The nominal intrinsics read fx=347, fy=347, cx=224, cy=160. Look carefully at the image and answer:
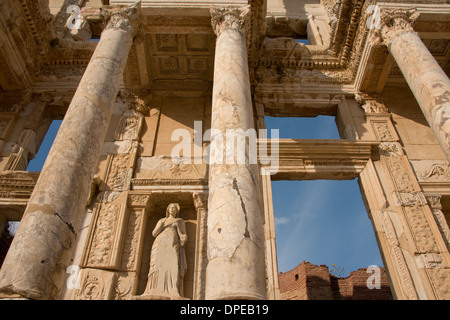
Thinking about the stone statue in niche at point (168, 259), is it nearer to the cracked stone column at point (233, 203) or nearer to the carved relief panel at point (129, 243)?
the carved relief panel at point (129, 243)

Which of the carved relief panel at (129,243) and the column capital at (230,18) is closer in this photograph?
the carved relief panel at (129,243)

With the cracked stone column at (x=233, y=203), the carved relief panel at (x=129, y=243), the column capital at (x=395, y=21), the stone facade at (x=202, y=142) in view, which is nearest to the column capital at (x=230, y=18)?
the stone facade at (x=202, y=142)

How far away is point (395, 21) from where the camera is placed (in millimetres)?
8141

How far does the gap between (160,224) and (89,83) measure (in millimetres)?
3161

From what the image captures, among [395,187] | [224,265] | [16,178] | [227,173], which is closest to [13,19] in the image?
[16,178]

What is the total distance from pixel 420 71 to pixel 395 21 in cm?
197

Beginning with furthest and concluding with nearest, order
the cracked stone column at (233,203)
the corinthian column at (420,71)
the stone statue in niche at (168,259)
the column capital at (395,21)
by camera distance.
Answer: the column capital at (395,21)
the stone statue in niche at (168,259)
the corinthian column at (420,71)
the cracked stone column at (233,203)

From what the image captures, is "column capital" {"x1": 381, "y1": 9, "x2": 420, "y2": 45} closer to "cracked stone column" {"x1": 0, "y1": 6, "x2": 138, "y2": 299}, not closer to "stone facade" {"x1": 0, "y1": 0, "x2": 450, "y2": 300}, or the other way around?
"stone facade" {"x1": 0, "y1": 0, "x2": 450, "y2": 300}

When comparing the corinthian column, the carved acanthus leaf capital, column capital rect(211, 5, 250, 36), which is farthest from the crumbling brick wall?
column capital rect(211, 5, 250, 36)

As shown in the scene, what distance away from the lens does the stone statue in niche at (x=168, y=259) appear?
650 centimetres

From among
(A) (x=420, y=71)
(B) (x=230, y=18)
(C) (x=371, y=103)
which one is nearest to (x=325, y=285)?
(C) (x=371, y=103)

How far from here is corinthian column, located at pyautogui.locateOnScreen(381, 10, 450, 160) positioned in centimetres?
609

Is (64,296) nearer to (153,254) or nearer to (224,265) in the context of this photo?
A: (153,254)

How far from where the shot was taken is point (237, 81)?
6.19m
